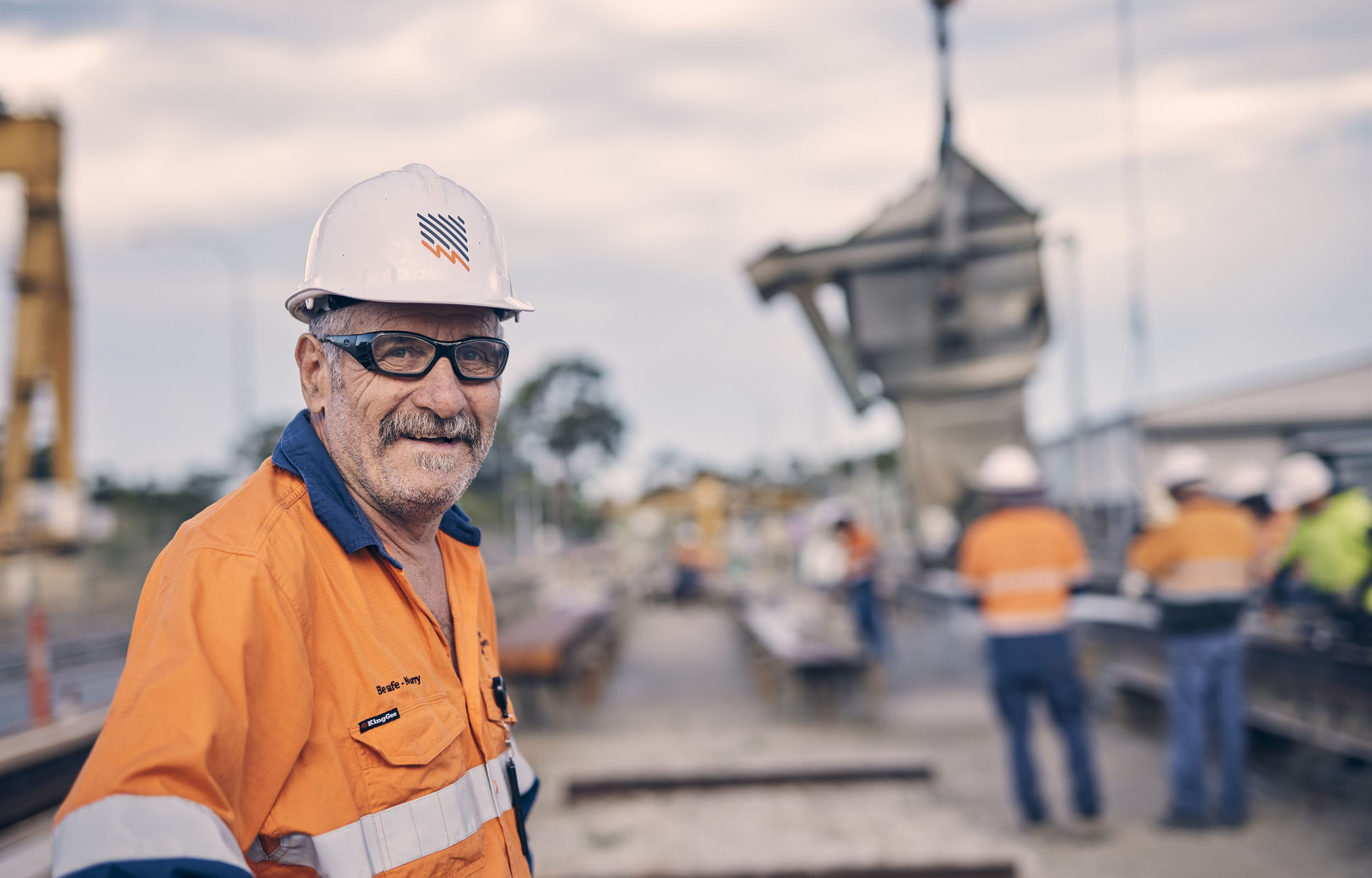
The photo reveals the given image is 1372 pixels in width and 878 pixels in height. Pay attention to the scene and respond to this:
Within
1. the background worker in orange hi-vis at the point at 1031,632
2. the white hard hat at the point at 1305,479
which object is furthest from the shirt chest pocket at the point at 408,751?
the white hard hat at the point at 1305,479

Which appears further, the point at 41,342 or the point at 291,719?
the point at 41,342

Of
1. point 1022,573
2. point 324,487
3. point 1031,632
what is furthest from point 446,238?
point 1031,632

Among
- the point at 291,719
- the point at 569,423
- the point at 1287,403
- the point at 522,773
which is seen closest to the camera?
the point at 291,719

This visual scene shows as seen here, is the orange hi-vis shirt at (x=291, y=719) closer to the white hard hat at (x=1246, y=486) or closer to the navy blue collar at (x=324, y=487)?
the navy blue collar at (x=324, y=487)

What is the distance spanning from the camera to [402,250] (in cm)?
175

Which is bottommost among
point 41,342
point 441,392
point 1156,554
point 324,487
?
point 1156,554

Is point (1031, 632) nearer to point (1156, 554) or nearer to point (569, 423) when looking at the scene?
point (1156, 554)

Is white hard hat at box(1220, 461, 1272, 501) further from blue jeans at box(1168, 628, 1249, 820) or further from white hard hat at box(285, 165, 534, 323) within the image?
white hard hat at box(285, 165, 534, 323)

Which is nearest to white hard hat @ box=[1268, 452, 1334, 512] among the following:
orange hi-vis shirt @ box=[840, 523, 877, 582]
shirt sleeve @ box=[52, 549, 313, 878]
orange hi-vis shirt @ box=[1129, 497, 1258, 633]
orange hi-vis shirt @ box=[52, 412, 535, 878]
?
orange hi-vis shirt @ box=[1129, 497, 1258, 633]

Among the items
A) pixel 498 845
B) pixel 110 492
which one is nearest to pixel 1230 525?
pixel 498 845

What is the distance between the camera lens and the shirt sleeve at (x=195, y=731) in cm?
117

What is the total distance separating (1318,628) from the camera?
21.0 ft

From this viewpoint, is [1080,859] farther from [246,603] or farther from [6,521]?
[6,521]

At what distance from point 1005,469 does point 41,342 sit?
15909 mm
